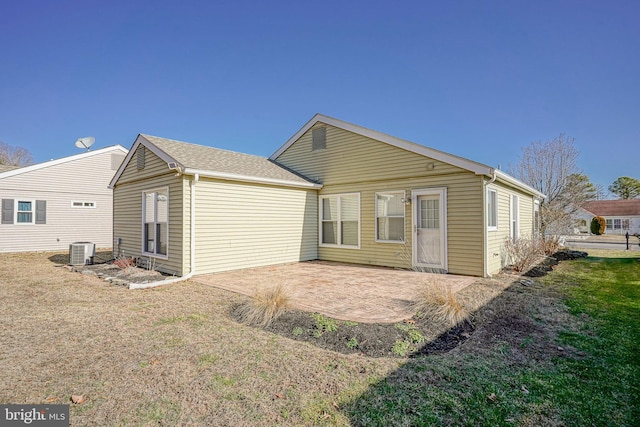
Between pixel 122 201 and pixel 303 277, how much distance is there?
7.91 meters

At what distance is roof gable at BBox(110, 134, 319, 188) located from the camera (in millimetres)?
8375

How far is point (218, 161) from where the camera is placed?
9.71 meters

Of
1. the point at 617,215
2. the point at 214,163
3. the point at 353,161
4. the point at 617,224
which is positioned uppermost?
the point at 353,161

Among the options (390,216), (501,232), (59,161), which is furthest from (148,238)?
(501,232)

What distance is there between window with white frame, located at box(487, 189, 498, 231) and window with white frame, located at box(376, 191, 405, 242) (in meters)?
2.36

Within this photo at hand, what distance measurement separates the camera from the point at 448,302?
4.85 meters

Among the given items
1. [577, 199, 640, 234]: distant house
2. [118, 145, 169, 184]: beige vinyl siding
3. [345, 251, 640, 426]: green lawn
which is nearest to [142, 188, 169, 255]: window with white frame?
[118, 145, 169, 184]: beige vinyl siding

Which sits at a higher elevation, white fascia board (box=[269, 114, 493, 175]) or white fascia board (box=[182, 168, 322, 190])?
white fascia board (box=[269, 114, 493, 175])

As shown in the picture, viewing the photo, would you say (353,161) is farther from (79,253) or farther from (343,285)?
(79,253)

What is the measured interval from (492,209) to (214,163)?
8311 millimetres

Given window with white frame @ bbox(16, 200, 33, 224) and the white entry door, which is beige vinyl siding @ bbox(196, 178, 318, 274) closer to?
the white entry door

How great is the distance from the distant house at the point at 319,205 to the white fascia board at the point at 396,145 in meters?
0.03

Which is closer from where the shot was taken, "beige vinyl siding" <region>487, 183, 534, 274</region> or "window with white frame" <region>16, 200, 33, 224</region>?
"beige vinyl siding" <region>487, 183, 534, 274</region>

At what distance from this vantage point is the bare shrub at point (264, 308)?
4.71 m
